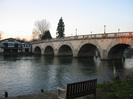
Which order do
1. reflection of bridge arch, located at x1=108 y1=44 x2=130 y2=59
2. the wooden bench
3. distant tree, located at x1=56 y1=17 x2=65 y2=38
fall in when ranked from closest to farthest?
the wooden bench → reflection of bridge arch, located at x1=108 y1=44 x2=130 y2=59 → distant tree, located at x1=56 y1=17 x2=65 y2=38

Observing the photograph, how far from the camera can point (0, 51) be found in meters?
81.5

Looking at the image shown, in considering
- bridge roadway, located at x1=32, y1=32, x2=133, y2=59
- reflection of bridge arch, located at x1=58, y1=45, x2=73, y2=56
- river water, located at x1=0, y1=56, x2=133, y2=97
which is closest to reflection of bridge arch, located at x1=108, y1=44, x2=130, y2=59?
bridge roadway, located at x1=32, y1=32, x2=133, y2=59

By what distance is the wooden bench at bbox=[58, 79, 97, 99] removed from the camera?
405 inches

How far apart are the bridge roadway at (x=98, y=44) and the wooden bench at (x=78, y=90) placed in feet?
103

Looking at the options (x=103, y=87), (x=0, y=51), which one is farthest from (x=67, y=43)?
(x=103, y=87)

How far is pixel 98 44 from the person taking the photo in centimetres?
4903

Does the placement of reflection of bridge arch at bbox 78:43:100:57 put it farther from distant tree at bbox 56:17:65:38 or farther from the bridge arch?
distant tree at bbox 56:17:65:38

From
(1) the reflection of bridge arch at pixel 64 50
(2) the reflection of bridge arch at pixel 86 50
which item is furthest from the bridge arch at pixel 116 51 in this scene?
(1) the reflection of bridge arch at pixel 64 50

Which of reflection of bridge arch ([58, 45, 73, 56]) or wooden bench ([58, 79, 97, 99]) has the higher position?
reflection of bridge arch ([58, 45, 73, 56])

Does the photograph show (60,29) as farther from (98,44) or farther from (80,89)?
(80,89)

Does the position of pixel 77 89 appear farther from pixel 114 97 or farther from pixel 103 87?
pixel 103 87

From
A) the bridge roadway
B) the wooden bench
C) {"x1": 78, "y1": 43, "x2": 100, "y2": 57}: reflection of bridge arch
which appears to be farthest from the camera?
{"x1": 78, "y1": 43, "x2": 100, "y2": 57}: reflection of bridge arch

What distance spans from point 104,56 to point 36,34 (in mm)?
78299

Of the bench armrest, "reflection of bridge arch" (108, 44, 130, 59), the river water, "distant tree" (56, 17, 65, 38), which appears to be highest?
"distant tree" (56, 17, 65, 38)
